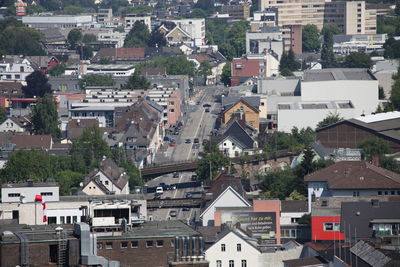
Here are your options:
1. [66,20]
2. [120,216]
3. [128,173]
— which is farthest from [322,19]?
[120,216]

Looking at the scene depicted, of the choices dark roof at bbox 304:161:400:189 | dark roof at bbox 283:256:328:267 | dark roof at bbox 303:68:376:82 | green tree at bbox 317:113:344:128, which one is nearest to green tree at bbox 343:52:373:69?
dark roof at bbox 303:68:376:82

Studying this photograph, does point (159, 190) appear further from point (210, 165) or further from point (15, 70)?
point (15, 70)

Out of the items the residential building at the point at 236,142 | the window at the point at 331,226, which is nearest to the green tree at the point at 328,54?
the residential building at the point at 236,142

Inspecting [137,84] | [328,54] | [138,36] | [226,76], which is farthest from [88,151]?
[138,36]

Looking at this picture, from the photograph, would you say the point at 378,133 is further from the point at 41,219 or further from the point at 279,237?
the point at 41,219

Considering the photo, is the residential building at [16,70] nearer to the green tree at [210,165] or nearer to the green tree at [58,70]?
the green tree at [58,70]
